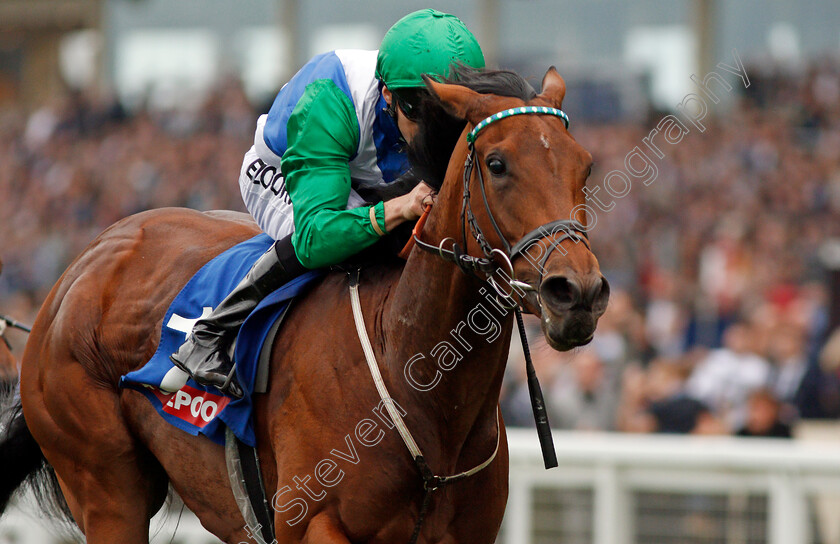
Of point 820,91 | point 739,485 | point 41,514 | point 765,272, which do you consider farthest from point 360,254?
point 820,91

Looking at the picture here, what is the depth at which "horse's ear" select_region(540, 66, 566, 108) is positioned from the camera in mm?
2643

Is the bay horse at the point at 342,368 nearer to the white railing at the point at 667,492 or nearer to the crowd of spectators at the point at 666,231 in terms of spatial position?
the crowd of spectators at the point at 666,231

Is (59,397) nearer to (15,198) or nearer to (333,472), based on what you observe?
(333,472)

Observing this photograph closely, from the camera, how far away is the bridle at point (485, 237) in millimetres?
2361

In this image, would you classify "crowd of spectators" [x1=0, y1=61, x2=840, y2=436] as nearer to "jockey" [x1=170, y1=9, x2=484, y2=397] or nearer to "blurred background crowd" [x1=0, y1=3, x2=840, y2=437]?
"blurred background crowd" [x1=0, y1=3, x2=840, y2=437]

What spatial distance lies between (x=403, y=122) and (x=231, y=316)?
78 cm

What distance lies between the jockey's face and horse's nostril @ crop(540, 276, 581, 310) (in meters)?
0.80

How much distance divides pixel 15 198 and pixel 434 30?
43.9 ft

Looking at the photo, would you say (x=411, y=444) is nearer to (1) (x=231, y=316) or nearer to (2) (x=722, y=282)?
(1) (x=231, y=316)

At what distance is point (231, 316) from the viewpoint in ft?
10.3

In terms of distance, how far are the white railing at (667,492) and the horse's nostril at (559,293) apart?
3.14m

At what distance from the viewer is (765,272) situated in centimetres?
894

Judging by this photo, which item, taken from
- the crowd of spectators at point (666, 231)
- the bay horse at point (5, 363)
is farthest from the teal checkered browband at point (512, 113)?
the bay horse at point (5, 363)

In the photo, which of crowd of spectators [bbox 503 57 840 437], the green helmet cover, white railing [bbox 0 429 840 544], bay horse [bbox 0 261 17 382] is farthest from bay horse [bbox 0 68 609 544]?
white railing [bbox 0 429 840 544]
